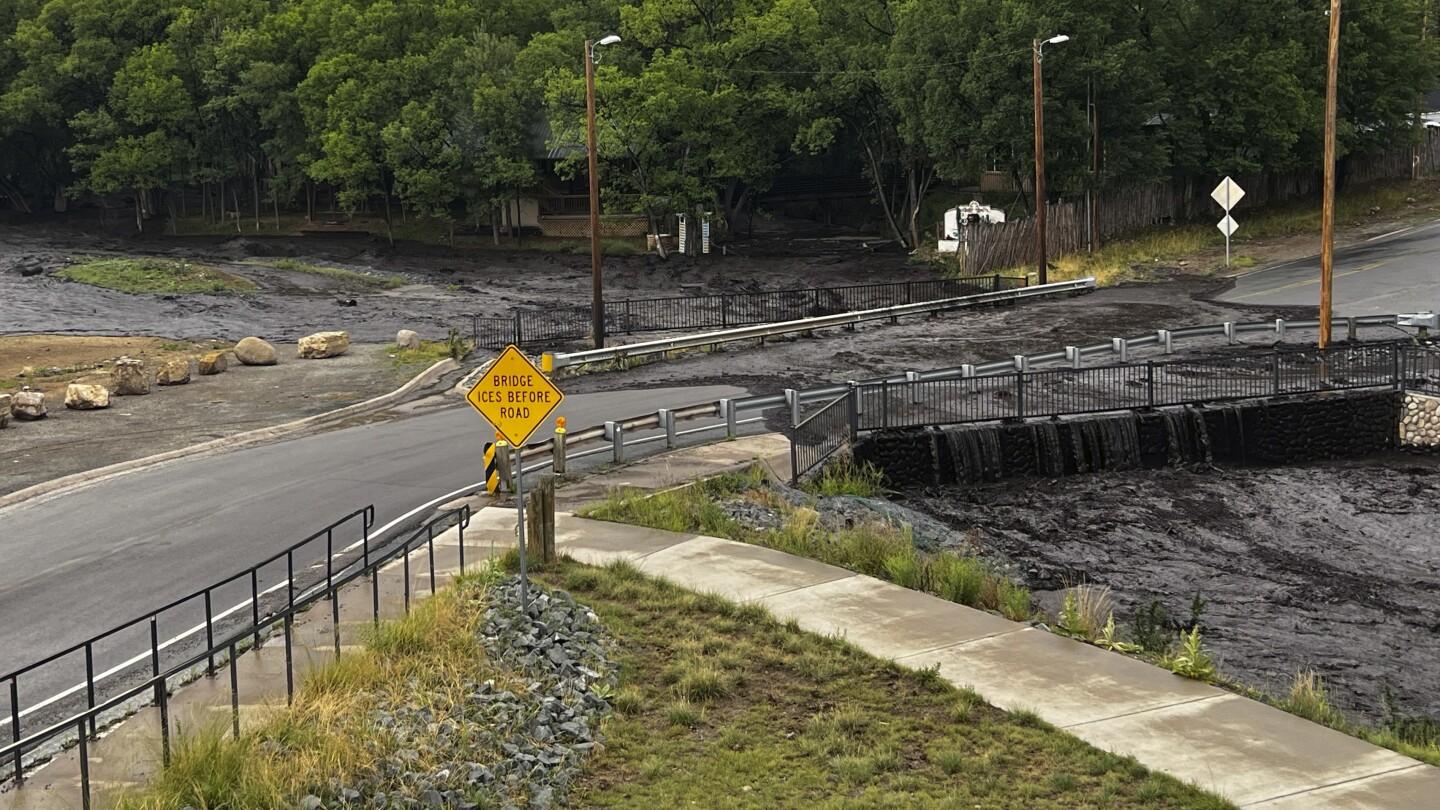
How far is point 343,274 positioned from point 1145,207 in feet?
127

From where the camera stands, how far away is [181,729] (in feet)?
35.6

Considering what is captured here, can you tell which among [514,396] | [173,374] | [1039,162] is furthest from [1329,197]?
[173,374]

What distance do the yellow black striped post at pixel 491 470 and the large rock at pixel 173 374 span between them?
1695 cm

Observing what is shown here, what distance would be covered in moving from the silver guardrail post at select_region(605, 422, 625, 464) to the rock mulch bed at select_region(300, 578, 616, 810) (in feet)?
34.5

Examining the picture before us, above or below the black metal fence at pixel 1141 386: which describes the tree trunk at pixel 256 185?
above

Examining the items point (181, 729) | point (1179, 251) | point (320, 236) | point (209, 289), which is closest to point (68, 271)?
point (209, 289)

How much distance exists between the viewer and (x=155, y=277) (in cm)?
6369

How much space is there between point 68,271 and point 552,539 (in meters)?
57.5

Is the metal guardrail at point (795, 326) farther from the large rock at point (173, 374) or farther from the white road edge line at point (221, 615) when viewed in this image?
the large rock at point (173, 374)

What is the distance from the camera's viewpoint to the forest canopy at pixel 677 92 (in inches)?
2270

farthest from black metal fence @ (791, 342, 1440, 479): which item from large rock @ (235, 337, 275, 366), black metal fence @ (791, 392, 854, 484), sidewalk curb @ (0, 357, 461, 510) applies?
large rock @ (235, 337, 275, 366)

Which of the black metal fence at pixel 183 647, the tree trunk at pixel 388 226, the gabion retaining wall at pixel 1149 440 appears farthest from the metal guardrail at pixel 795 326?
the tree trunk at pixel 388 226

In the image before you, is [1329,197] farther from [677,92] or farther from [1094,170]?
[677,92]

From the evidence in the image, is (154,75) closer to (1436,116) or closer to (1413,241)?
(1413,241)
